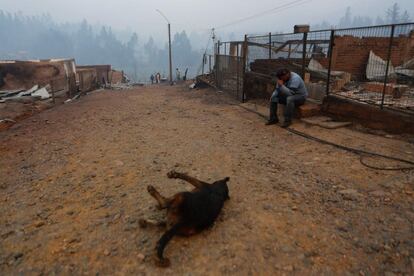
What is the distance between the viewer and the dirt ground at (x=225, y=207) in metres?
2.92

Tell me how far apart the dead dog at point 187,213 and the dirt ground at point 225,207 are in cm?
10

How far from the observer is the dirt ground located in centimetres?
292

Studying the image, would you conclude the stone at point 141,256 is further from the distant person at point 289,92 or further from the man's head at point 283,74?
the man's head at point 283,74

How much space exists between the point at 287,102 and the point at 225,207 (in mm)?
4353

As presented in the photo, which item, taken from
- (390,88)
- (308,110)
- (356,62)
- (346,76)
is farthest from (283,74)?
(356,62)

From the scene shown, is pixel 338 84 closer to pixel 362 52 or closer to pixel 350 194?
pixel 362 52

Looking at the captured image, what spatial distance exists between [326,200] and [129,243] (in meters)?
2.36

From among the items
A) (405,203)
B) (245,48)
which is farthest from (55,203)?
(245,48)

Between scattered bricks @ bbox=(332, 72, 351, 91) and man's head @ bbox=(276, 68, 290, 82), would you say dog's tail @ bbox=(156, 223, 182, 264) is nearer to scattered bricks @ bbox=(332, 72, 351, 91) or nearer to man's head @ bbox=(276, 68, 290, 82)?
man's head @ bbox=(276, 68, 290, 82)

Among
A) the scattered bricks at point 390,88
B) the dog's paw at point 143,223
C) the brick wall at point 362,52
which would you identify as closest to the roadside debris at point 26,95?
the brick wall at point 362,52

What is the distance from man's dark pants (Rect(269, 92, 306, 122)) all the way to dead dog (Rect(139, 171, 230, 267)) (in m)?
4.55

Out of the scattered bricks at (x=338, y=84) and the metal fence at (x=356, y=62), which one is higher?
the metal fence at (x=356, y=62)

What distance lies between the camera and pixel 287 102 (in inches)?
294

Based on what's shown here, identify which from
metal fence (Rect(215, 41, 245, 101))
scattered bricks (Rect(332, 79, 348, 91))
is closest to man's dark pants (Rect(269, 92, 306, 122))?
scattered bricks (Rect(332, 79, 348, 91))
